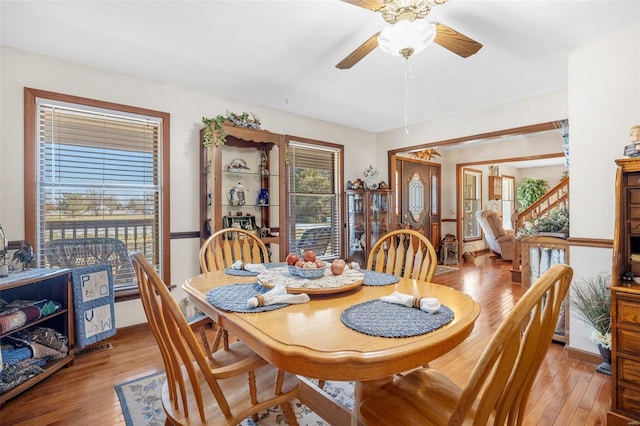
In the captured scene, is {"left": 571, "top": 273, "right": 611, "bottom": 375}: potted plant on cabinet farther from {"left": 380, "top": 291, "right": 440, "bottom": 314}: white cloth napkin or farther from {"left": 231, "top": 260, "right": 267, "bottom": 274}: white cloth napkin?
{"left": 231, "top": 260, "right": 267, "bottom": 274}: white cloth napkin

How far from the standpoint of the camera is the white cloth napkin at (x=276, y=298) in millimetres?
1334

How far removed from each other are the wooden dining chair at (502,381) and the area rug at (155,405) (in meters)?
0.89

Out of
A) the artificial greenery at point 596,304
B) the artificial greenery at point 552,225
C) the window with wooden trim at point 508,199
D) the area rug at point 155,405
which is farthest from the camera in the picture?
the window with wooden trim at point 508,199

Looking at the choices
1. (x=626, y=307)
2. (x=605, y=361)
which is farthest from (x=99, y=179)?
(x=605, y=361)

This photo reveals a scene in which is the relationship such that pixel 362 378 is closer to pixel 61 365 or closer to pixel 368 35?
pixel 368 35

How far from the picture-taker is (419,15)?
Answer: 167cm

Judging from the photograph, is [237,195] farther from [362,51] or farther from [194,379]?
[194,379]

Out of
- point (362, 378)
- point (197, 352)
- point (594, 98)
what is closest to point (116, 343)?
point (197, 352)

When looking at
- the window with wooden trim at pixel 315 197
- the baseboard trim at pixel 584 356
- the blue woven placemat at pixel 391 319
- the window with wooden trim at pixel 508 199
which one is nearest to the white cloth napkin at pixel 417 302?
the blue woven placemat at pixel 391 319

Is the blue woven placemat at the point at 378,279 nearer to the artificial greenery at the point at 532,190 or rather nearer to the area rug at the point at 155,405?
the area rug at the point at 155,405

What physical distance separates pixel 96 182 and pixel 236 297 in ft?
7.35

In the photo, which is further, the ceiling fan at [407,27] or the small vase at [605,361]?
the small vase at [605,361]

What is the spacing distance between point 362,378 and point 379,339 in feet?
0.47

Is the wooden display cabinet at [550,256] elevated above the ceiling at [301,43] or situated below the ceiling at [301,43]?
below
